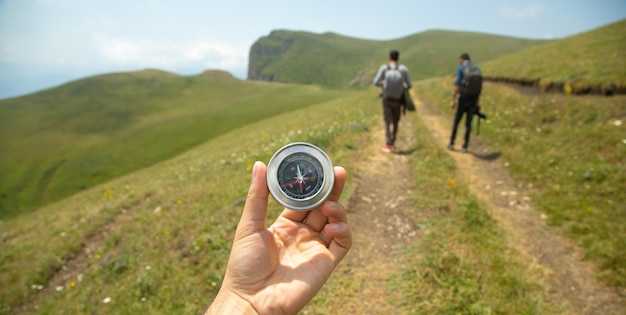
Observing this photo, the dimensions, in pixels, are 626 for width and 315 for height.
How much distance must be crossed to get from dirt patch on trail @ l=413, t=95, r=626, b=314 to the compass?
4.66 m

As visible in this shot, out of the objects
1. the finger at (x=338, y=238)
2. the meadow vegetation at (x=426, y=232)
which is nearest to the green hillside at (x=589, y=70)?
the meadow vegetation at (x=426, y=232)

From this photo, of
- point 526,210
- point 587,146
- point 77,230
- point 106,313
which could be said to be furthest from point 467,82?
point 77,230

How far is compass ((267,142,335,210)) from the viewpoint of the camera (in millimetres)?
3611

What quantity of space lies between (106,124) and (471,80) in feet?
289

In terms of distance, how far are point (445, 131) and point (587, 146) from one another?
21.2ft

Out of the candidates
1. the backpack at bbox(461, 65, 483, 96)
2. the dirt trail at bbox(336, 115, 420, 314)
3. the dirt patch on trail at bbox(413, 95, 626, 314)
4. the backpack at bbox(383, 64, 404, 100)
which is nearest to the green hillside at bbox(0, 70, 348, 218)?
the backpack at bbox(383, 64, 404, 100)

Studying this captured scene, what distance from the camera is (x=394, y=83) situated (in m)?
11.1

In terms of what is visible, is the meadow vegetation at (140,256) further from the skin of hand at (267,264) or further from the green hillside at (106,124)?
the green hillside at (106,124)

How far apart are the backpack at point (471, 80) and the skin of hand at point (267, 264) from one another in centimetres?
963

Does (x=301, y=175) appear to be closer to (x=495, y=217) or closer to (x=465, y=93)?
(x=495, y=217)

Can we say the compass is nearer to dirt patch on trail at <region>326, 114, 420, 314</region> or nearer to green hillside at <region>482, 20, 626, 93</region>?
dirt patch on trail at <region>326, 114, 420, 314</region>

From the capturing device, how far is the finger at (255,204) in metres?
3.31

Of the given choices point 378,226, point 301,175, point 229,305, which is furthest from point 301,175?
point 378,226

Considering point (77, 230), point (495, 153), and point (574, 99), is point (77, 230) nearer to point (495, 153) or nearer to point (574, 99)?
point (495, 153)
